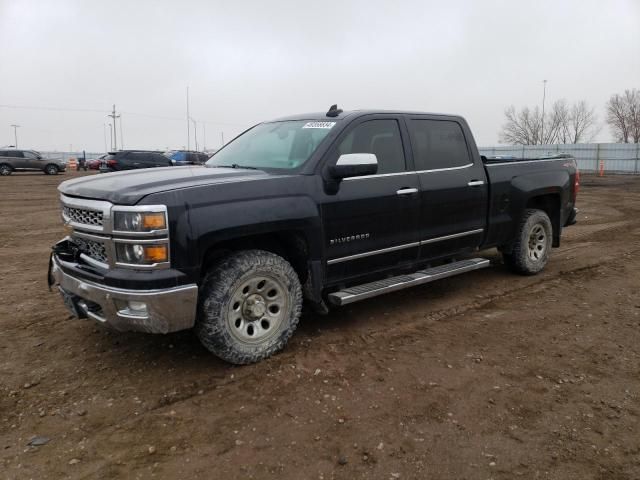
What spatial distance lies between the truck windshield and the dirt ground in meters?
1.54

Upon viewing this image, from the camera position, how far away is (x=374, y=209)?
4.46 meters

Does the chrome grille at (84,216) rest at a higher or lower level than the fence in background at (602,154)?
lower

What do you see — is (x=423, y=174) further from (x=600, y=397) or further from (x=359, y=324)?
(x=600, y=397)

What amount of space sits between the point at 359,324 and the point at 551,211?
3.46 m

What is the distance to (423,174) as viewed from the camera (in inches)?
194

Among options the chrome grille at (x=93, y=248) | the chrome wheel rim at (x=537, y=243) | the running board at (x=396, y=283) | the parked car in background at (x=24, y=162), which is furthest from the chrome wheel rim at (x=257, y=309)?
the parked car in background at (x=24, y=162)

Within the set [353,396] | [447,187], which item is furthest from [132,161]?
[353,396]

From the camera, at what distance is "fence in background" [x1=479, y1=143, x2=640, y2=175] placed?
35.8 m

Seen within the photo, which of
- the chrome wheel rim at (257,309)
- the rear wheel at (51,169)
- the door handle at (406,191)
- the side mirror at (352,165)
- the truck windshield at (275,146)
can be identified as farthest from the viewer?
the rear wheel at (51,169)

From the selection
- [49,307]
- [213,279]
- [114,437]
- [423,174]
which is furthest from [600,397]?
[49,307]

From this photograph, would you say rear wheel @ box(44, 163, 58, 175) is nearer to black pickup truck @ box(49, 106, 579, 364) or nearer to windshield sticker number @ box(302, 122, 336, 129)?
black pickup truck @ box(49, 106, 579, 364)

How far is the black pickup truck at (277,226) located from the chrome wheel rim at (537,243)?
3.00 ft

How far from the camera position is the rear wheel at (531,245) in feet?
20.4

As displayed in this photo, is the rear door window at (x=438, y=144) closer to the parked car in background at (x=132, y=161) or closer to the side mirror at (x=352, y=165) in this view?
the side mirror at (x=352, y=165)
